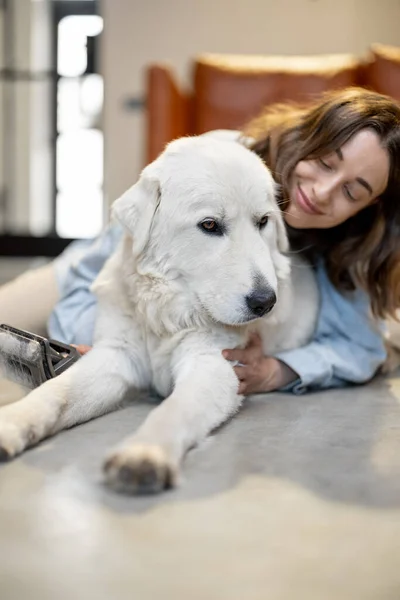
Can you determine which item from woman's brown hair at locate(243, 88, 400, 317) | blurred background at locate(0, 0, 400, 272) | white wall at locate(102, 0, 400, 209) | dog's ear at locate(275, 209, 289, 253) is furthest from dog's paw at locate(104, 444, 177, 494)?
white wall at locate(102, 0, 400, 209)

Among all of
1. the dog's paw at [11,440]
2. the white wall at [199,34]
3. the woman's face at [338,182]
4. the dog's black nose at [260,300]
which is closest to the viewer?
the dog's paw at [11,440]

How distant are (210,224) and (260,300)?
21 centimetres

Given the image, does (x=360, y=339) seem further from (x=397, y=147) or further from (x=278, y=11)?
(x=278, y=11)

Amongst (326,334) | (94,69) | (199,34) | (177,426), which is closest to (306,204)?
(326,334)

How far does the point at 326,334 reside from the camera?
210 centimetres

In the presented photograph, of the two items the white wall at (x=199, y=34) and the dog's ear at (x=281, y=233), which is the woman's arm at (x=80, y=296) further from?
the white wall at (x=199, y=34)

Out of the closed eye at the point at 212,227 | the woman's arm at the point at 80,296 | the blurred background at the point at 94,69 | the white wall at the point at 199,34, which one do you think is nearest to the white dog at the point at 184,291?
the closed eye at the point at 212,227

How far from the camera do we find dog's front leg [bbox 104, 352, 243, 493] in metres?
1.12

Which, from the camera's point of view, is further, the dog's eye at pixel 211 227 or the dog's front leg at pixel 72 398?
the dog's eye at pixel 211 227

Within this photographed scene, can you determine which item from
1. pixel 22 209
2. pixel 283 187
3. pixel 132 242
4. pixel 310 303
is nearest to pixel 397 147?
pixel 283 187

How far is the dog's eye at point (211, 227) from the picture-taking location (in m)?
1.57

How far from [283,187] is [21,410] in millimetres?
944

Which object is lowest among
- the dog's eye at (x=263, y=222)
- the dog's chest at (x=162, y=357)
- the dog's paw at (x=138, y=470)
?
the dog's chest at (x=162, y=357)

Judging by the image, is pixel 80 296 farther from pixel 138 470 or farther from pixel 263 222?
pixel 138 470
